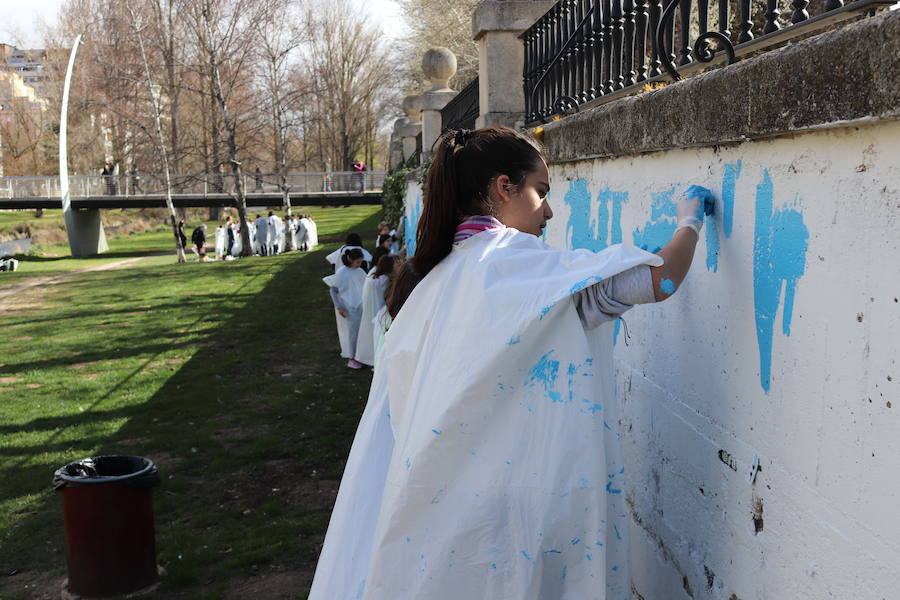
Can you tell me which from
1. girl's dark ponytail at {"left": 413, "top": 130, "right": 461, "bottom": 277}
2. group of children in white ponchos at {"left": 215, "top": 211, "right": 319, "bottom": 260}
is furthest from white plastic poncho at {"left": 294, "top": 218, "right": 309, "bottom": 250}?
girl's dark ponytail at {"left": 413, "top": 130, "right": 461, "bottom": 277}

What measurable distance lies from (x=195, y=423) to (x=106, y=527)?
420cm

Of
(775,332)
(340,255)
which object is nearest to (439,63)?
(340,255)

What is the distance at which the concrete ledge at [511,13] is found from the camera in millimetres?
6598

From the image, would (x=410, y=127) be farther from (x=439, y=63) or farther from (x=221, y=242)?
(x=221, y=242)

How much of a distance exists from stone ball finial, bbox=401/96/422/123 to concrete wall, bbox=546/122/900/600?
1172 cm

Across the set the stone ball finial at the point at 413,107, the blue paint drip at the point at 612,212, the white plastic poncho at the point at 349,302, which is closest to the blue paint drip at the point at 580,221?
the blue paint drip at the point at 612,212

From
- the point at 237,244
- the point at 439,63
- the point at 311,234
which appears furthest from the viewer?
the point at 311,234

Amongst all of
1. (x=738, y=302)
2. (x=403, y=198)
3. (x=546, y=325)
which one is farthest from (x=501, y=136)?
(x=403, y=198)

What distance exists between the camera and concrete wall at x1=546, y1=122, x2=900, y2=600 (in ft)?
6.39

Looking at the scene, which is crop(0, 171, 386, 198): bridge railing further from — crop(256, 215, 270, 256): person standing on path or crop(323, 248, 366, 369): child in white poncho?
crop(323, 248, 366, 369): child in white poncho

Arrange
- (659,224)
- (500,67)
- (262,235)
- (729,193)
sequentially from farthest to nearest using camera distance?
(262,235), (500,67), (659,224), (729,193)

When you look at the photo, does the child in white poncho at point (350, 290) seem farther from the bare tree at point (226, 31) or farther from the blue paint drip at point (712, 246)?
the bare tree at point (226, 31)

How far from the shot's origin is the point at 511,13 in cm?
661

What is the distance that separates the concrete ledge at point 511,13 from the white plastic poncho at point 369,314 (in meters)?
4.97
